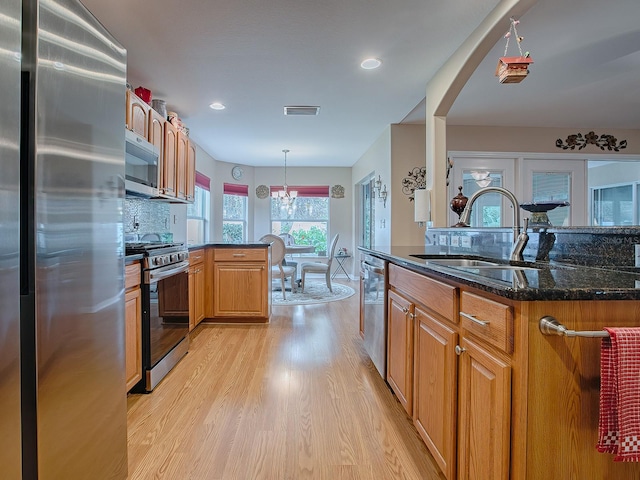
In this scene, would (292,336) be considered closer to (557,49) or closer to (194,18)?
(194,18)

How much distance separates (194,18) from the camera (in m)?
2.20

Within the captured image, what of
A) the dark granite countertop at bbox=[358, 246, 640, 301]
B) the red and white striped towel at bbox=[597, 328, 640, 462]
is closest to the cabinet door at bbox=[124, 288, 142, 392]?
the dark granite countertop at bbox=[358, 246, 640, 301]

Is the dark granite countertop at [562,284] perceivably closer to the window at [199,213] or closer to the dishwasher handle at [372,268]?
the dishwasher handle at [372,268]

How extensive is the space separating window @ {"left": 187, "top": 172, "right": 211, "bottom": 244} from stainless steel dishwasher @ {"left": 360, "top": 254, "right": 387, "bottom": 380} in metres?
3.71

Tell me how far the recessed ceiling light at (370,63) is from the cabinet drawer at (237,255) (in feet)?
6.61

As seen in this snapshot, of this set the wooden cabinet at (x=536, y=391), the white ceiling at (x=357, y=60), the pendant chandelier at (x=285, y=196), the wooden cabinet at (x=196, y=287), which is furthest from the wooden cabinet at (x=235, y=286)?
the pendant chandelier at (x=285, y=196)

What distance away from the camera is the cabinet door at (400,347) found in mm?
1666

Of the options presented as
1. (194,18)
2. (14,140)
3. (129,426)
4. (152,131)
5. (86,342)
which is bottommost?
(129,426)

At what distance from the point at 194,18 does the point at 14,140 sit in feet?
5.85

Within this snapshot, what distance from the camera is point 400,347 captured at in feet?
5.96

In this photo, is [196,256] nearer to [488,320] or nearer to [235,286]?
[235,286]

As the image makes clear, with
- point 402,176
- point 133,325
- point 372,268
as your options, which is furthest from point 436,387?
point 402,176

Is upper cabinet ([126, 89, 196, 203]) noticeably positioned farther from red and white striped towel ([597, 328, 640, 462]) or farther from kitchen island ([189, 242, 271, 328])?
red and white striped towel ([597, 328, 640, 462])

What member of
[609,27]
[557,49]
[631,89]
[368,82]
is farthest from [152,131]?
[631,89]
